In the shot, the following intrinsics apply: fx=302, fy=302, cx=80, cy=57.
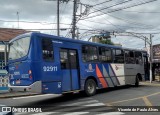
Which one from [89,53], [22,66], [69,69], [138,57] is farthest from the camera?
[138,57]

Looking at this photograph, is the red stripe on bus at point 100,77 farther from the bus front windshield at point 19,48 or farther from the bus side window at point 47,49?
the bus front windshield at point 19,48

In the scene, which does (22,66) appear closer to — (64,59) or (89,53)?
(64,59)

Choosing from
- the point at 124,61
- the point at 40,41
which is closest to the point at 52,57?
the point at 40,41

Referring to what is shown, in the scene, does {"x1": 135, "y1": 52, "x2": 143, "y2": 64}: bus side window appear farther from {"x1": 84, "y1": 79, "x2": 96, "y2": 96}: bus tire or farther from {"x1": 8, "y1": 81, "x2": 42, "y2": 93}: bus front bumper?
{"x1": 8, "y1": 81, "x2": 42, "y2": 93}: bus front bumper

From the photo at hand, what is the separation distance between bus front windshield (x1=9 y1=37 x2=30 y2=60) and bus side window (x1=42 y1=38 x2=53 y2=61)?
0.75m

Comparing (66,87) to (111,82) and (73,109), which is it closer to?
(73,109)

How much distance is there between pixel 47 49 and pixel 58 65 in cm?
99

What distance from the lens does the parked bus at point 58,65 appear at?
13.4m

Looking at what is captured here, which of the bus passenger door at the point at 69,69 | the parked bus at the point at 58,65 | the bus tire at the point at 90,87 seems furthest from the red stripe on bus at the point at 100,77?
the bus passenger door at the point at 69,69

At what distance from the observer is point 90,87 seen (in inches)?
672

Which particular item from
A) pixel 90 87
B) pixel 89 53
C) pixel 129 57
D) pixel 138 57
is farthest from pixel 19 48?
pixel 138 57

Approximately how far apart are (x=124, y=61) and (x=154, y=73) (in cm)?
1556

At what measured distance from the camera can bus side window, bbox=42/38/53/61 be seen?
549 inches

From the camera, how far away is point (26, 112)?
11.9 m
